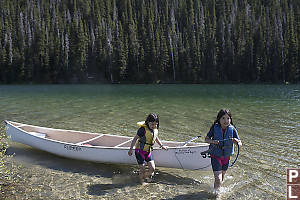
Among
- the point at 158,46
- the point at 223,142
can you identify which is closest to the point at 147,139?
the point at 223,142

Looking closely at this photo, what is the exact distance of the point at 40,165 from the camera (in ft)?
29.9

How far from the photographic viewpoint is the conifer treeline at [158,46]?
75750 millimetres

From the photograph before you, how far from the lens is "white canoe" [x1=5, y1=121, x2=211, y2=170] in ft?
24.5

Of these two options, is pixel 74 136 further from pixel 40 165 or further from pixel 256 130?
pixel 256 130

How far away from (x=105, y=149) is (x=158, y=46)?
2985 inches

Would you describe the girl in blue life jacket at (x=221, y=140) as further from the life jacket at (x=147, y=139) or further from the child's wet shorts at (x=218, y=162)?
the life jacket at (x=147, y=139)

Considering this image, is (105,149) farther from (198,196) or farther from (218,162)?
(218,162)

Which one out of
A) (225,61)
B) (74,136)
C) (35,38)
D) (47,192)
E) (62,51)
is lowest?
(47,192)

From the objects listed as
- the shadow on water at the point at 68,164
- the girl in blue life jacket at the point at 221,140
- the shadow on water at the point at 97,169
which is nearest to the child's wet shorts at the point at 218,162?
the girl in blue life jacket at the point at 221,140

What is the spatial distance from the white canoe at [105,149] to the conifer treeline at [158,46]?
6594 centimetres

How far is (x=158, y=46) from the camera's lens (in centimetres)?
8188

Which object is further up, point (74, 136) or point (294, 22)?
point (294, 22)

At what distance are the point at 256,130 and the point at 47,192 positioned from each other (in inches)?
409

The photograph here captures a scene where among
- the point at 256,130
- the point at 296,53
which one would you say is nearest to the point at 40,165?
the point at 256,130
